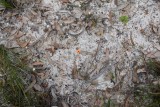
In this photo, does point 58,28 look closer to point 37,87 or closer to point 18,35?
point 18,35

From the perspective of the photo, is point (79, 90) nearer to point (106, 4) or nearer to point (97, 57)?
point (97, 57)

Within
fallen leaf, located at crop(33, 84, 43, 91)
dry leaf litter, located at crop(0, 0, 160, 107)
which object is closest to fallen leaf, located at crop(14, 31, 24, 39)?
dry leaf litter, located at crop(0, 0, 160, 107)

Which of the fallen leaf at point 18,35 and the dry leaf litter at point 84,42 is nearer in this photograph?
the dry leaf litter at point 84,42

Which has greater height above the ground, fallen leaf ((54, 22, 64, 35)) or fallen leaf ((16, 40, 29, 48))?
fallen leaf ((54, 22, 64, 35))

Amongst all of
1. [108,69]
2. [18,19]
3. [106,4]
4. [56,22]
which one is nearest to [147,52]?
[108,69]

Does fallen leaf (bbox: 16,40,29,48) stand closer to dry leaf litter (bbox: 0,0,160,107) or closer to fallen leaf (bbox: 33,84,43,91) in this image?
dry leaf litter (bbox: 0,0,160,107)

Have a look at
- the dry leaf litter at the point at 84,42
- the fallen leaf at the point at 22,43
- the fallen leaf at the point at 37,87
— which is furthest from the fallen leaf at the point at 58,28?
the fallen leaf at the point at 37,87

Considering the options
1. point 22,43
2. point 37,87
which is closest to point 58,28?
point 22,43

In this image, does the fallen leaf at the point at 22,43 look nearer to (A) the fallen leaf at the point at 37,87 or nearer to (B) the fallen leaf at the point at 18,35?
(B) the fallen leaf at the point at 18,35
